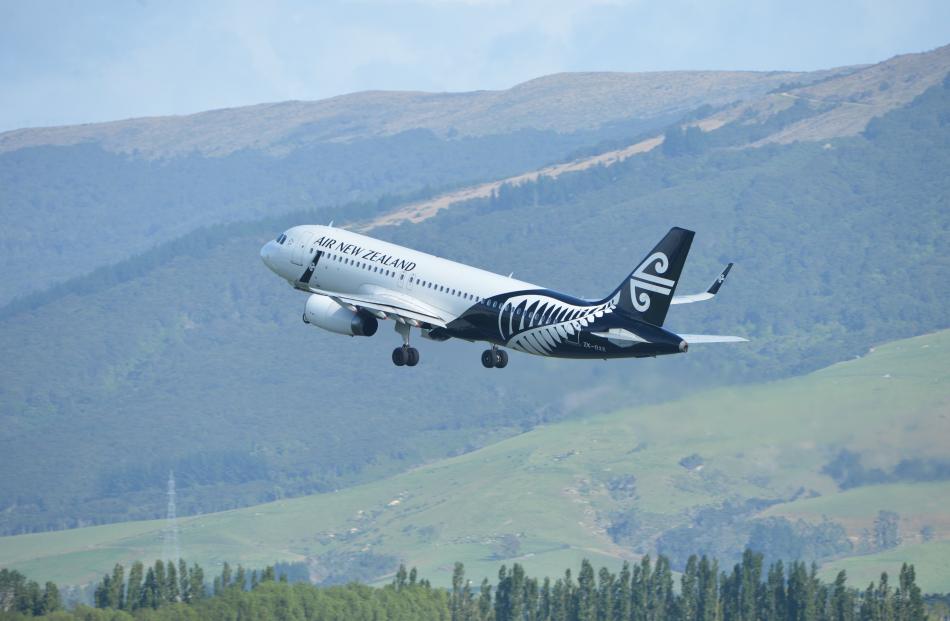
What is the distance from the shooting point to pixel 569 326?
3942 inches

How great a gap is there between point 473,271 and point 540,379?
1276 inches

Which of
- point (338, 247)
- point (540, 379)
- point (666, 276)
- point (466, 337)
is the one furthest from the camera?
point (540, 379)

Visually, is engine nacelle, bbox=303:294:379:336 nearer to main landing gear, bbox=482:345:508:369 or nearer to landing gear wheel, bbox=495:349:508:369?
main landing gear, bbox=482:345:508:369

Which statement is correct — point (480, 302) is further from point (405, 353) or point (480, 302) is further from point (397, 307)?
point (405, 353)

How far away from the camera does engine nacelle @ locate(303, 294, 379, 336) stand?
353 ft

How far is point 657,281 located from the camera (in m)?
97.7

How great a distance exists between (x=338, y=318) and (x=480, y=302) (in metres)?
9.32

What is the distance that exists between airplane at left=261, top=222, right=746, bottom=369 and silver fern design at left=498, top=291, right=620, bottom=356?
0.05m

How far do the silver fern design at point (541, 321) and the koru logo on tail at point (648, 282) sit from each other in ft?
5.39

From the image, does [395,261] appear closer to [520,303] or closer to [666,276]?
[520,303]

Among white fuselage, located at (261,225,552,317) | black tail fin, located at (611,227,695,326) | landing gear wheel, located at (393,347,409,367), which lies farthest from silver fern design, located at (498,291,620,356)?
landing gear wheel, located at (393,347,409,367)

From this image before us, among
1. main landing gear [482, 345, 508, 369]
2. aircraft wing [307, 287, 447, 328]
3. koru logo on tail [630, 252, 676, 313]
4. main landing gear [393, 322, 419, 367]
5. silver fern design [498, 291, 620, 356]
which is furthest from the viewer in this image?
main landing gear [482, 345, 508, 369]

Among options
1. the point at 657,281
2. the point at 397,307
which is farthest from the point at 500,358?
the point at 657,281

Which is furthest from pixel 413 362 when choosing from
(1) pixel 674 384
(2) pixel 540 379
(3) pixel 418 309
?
(1) pixel 674 384
